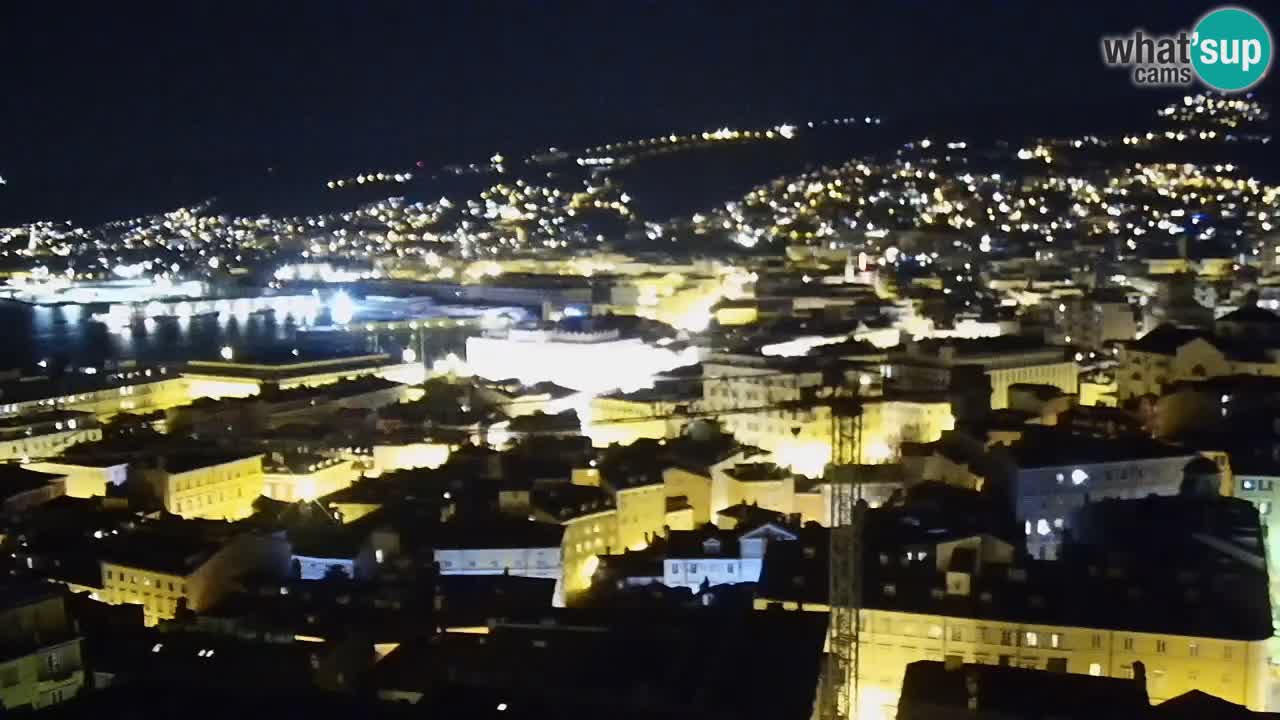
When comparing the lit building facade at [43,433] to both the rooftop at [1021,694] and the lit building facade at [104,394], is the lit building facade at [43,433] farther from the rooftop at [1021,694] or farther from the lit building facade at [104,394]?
the rooftop at [1021,694]

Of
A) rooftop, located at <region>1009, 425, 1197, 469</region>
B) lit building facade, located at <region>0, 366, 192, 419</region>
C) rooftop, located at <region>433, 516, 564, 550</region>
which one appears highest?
rooftop, located at <region>1009, 425, 1197, 469</region>

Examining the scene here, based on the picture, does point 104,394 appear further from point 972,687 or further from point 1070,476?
point 972,687

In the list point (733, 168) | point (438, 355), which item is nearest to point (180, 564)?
point (438, 355)

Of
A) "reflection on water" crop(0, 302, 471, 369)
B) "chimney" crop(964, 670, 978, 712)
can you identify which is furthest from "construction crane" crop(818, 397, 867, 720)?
"reflection on water" crop(0, 302, 471, 369)

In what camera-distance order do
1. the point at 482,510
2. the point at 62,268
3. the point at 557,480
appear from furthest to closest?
the point at 62,268 → the point at 557,480 → the point at 482,510

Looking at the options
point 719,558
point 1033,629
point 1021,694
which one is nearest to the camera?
point 1021,694

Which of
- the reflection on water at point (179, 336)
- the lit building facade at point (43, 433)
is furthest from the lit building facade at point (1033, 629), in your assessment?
the reflection on water at point (179, 336)

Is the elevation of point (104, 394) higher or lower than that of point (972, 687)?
higher

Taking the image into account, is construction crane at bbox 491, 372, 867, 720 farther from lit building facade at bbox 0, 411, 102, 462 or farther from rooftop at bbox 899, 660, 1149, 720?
lit building facade at bbox 0, 411, 102, 462

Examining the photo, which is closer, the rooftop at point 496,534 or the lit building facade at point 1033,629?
the lit building facade at point 1033,629

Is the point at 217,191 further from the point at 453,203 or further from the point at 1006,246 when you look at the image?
the point at 1006,246

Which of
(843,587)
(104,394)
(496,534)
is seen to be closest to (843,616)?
(843,587)
